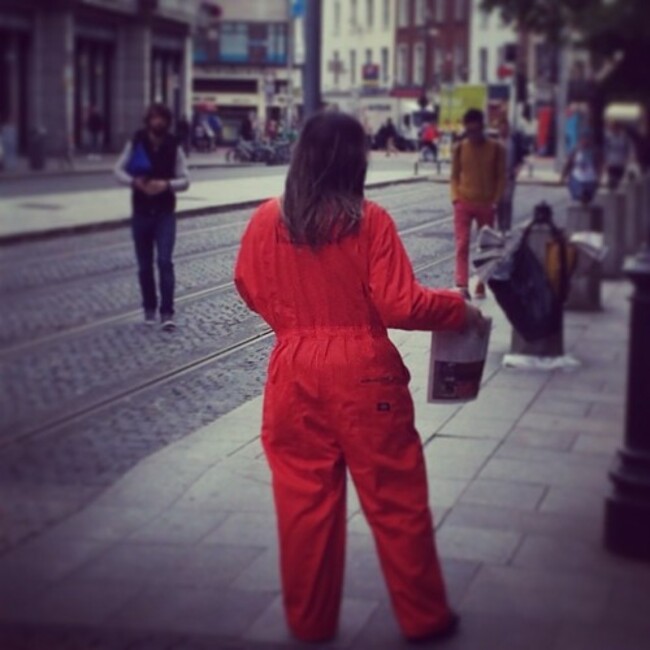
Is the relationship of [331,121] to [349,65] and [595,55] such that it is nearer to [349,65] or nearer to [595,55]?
[349,65]

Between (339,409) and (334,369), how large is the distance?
100 mm

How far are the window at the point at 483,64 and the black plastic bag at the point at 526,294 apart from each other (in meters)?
0.46

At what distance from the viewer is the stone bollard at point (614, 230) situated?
1.55 meters

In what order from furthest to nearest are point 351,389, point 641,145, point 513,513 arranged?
point 513,513
point 351,389
point 641,145

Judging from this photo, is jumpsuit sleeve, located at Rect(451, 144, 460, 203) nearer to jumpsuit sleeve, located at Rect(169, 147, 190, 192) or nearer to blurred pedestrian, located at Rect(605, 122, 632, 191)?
blurred pedestrian, located at Rect(605, 122, 632, 191)

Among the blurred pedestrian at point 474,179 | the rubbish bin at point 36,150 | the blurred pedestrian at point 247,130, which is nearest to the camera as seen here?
the rubbish bin at point 36,150

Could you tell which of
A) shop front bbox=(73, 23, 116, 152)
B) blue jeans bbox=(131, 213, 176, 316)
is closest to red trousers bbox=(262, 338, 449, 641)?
blue jeans bbox=(131, 213, 176, 316)

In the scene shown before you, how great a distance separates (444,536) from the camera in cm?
271

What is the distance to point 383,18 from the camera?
4.67ft

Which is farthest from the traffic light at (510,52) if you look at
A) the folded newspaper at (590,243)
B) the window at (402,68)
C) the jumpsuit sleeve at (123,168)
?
the folded newspaper at (590,243)

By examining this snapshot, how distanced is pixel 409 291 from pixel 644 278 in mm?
1476

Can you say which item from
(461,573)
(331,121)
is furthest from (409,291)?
(461,573)

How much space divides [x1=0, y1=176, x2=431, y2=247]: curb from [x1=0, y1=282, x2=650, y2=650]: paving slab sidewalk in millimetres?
215

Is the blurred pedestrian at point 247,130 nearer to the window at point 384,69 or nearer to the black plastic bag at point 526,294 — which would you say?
the window at point 384,69
